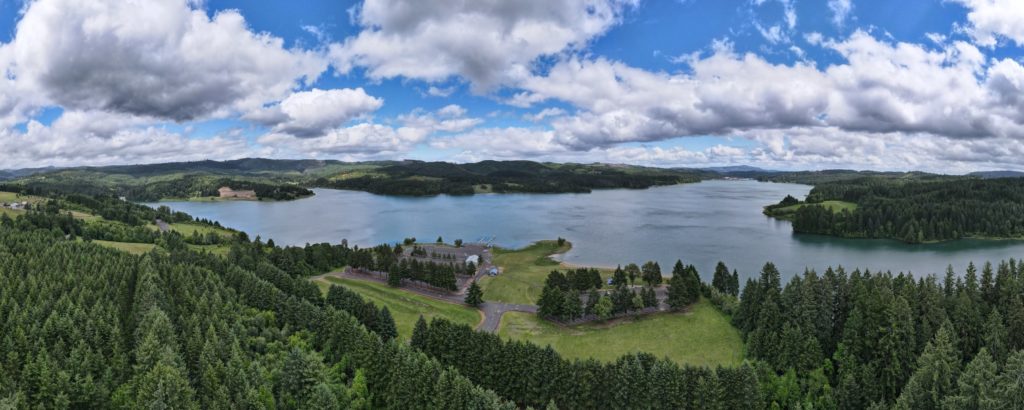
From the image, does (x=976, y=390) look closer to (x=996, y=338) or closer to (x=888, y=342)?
(x=888, y=342)

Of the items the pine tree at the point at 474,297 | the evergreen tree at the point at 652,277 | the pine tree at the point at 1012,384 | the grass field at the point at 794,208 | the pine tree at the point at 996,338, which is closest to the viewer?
the pine tree at the point at 1012,384

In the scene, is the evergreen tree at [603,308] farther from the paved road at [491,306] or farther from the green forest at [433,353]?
the paved road at [491,306]

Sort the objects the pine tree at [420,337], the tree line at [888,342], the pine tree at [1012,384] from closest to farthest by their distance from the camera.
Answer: the pine tree at [1012,384], the tree line at [888,342], the pine tree at [420,337]

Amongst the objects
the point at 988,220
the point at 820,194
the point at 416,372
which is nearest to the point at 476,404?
the point at 416,372

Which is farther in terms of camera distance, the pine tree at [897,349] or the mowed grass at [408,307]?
the mowed grass at [408,307]

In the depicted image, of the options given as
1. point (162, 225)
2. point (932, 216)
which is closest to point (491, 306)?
point (162, 225)

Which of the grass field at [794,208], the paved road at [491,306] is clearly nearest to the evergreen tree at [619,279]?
the paved road at [491,306]

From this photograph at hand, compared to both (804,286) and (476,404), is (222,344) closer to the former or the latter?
(476,404)

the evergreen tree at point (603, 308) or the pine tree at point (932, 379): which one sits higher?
the pine tree at point (932, 379)
